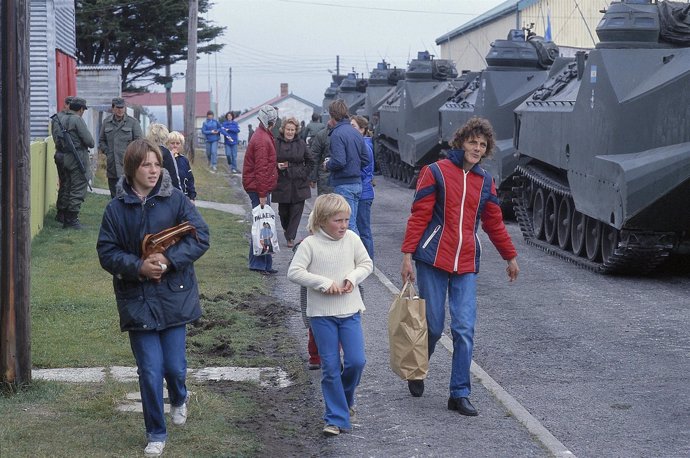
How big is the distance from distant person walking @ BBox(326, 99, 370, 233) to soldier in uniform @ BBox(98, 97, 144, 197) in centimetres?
387

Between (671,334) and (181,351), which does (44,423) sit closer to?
(181,351)

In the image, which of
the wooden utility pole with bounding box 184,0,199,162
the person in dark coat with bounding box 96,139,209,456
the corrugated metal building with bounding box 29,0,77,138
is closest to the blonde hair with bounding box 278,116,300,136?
the person in dark coat with bounding box 96,139,209,456

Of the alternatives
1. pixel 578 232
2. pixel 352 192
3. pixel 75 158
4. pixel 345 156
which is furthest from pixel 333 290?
pixel 75 158

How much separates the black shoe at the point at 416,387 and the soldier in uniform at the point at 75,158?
9.80 m

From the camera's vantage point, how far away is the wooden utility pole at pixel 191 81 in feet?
107

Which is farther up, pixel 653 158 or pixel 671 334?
pixel 653 158

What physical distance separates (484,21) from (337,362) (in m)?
52.0

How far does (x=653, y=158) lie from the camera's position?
1289 centimetres

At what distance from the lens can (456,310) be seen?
24.3 feet

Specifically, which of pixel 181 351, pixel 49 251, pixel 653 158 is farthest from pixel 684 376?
pixel 49 251

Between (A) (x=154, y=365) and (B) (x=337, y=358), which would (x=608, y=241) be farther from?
(A) (x=154, y=365)

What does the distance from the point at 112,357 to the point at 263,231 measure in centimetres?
437

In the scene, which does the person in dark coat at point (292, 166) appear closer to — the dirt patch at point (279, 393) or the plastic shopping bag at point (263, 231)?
the plastic shopping bag at point (263, 231)

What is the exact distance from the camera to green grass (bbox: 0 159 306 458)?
6.48 metres
